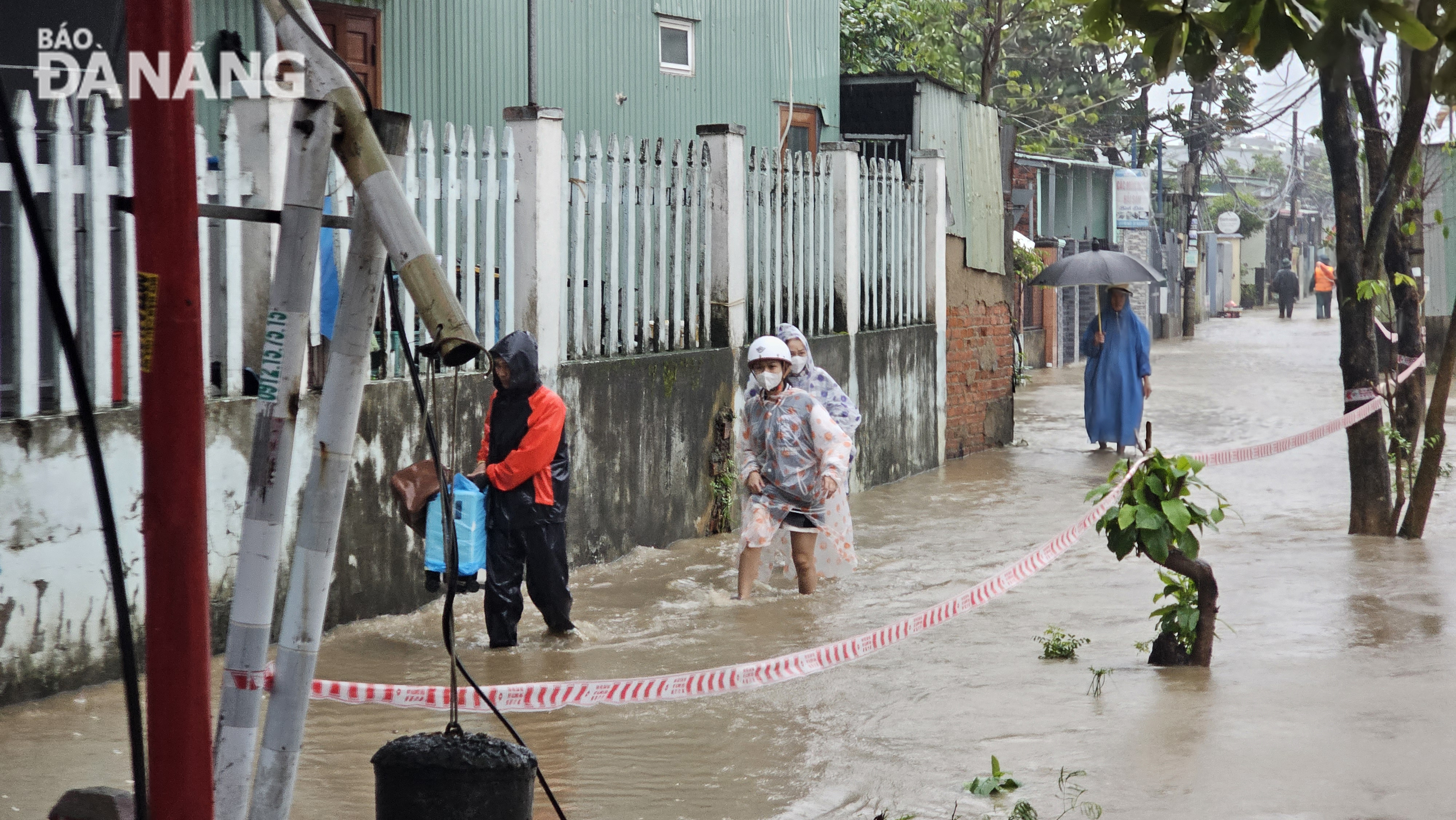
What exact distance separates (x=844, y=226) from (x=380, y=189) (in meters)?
9.08

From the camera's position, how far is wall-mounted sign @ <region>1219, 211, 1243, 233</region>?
48.5m

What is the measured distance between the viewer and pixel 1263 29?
3.22m

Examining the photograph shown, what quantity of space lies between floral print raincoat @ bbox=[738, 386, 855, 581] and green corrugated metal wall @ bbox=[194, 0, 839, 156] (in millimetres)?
3928

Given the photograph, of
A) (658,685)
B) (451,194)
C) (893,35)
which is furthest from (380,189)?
(893,35)

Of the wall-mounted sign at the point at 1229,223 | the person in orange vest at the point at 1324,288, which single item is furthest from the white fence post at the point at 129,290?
the wall-mounted sign at the point at 1229,223

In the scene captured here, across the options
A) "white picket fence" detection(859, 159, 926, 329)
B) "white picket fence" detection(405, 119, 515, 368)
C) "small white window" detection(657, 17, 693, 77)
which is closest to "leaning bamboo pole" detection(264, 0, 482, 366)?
"white picket fence" detection(405, 119, 515, 368)

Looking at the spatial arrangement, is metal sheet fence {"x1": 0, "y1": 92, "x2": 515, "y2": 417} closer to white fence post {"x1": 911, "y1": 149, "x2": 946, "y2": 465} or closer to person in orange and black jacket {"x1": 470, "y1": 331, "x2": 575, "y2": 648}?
person in orange and black jacket {"x1": 470, "y1": 331, "x2": 575, "y2": 648}

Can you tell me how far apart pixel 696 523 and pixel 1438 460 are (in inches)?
177

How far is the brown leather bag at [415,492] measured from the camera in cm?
675

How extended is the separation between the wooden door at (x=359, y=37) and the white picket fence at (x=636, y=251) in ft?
7.72

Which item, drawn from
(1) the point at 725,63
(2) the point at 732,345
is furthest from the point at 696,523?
(1) the point at 725,63

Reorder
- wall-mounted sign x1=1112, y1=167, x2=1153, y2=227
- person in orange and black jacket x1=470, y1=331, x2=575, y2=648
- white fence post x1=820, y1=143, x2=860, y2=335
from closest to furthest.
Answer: person in orange and black jacket x1=470, y1=331, x2=575, y2=648, white fence post x1=820, y1=143, x2=860, y2=335, wall-mounted sign x1=1112, y1=167, x2=1153, y2=227

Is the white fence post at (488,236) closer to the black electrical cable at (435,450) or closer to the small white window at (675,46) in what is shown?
the black electrical cable at (435,450)

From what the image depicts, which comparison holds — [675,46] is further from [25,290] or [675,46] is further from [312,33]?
[312,33]
